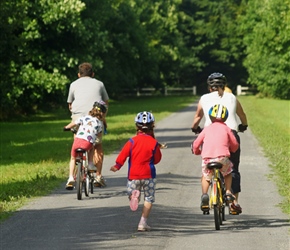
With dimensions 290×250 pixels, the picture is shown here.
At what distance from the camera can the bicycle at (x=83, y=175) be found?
1535 centimetres

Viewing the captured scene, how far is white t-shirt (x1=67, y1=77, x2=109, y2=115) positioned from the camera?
1675 centimetres

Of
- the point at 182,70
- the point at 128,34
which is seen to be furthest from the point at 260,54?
the point at 182,70

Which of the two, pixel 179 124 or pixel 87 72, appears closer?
pixel 87 72

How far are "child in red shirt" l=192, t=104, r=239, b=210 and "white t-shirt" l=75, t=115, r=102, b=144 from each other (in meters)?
3.49

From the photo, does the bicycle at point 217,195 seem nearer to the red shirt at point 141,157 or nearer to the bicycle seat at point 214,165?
the bicycle seat at point 214,165

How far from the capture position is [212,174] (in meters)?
12.5

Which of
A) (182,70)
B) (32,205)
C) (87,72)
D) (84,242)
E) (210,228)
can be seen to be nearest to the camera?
(84,242)

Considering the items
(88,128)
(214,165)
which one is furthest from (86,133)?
(214,165)

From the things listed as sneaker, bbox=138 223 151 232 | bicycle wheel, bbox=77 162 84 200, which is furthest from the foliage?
sneaker, bbox=138 223 151 232

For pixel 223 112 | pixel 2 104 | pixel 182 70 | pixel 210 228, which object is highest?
pixel 223 112

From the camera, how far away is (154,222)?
12805mm

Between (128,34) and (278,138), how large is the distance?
1929 inches

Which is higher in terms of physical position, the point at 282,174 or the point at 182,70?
the point at 282,174

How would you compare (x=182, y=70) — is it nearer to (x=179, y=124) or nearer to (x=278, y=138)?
(x=179, y=124)
